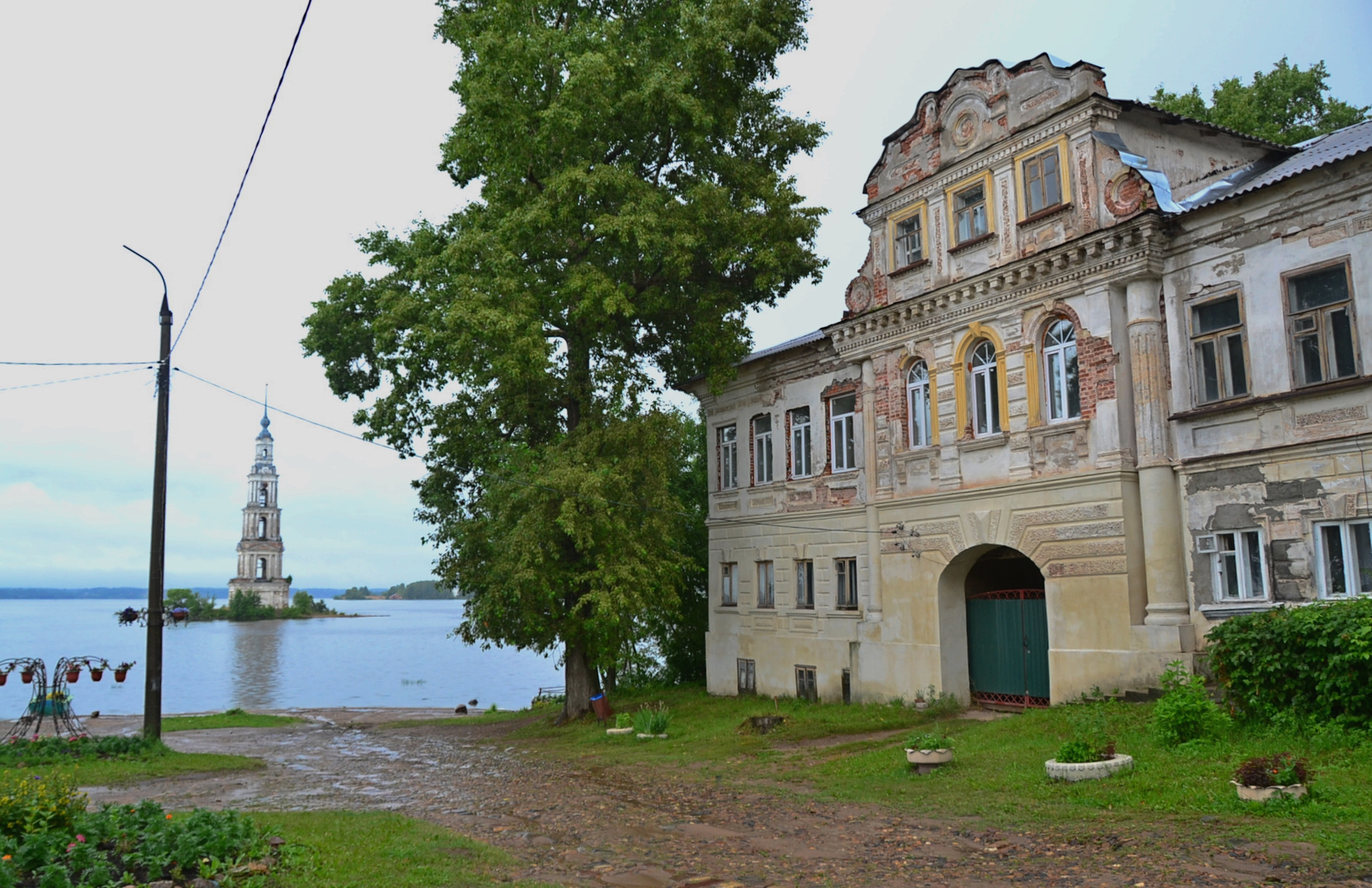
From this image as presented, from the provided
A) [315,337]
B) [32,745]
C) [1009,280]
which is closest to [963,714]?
[1009,280]

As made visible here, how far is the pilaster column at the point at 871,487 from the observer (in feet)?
72.5

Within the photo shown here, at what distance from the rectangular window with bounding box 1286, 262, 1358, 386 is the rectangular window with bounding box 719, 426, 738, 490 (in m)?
14.4

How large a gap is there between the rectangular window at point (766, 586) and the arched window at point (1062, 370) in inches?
365

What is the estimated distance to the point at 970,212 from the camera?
2055cm

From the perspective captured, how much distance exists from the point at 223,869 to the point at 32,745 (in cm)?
1294

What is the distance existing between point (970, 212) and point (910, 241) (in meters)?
1.69

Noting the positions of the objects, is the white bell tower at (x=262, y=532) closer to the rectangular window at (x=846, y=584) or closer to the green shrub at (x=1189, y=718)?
the rectangular window at (x=846, y=584)

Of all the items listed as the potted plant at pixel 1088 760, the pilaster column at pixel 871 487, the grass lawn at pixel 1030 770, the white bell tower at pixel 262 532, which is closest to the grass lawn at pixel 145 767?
the grass lawn at pixel 1030 770

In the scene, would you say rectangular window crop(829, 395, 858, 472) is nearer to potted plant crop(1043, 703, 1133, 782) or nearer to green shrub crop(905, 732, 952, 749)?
green shrub crop(905, 732, 952, 749)

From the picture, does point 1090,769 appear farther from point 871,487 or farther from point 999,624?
point 871,487

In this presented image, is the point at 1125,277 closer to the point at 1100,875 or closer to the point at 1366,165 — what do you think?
the point at 1366,165

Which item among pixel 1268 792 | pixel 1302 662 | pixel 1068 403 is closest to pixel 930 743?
pixel 1302 662

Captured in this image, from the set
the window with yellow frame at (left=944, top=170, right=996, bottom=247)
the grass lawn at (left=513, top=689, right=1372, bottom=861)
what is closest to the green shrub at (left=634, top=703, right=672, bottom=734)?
the grass lawn at (left=513, top=689, right=1372, bottom=861)

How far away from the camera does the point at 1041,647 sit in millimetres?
19297
